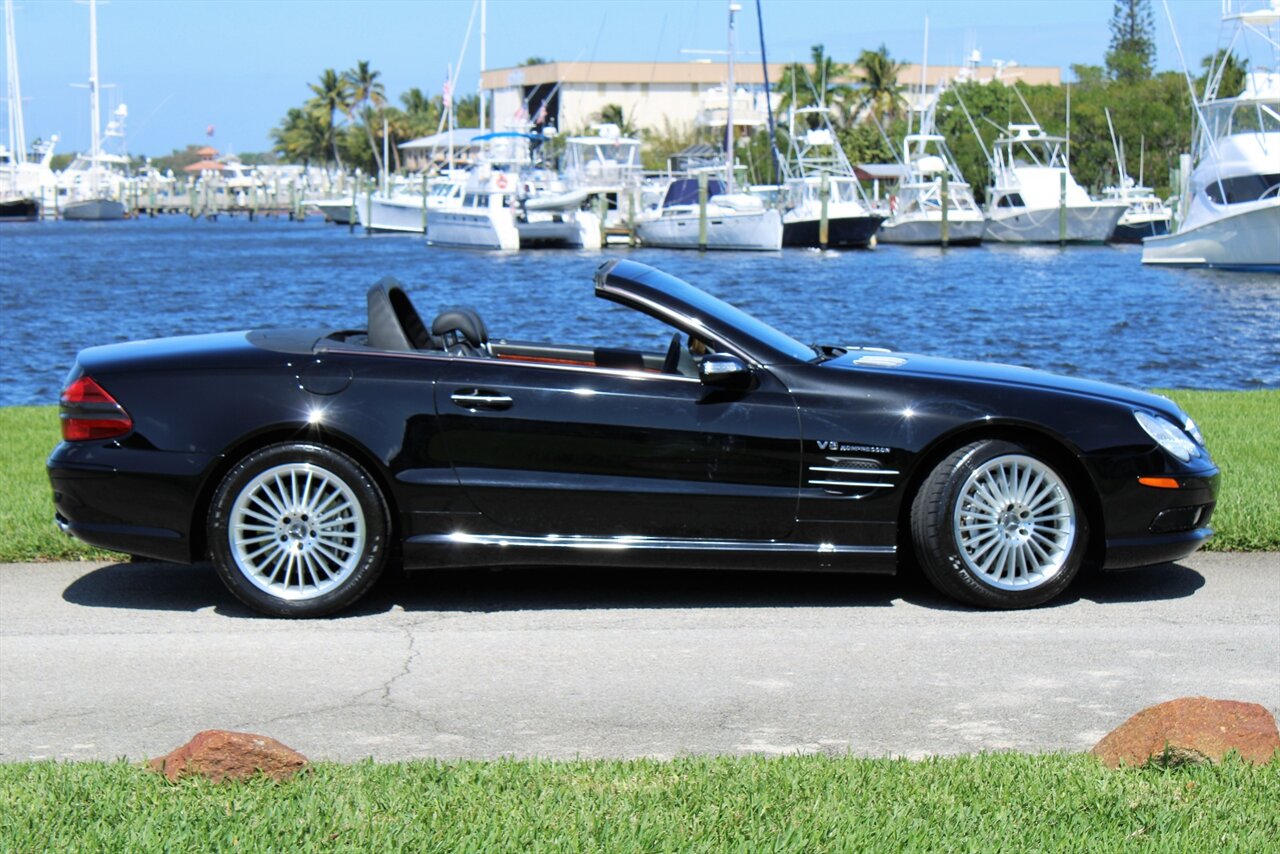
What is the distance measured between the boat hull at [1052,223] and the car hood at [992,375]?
68916 mm

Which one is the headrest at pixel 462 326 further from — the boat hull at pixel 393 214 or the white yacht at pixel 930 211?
the boat hull at pixel 393 214

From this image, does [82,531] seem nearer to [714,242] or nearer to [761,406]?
[761,406]

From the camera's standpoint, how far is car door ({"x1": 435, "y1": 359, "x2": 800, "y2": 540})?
6418 millimetres

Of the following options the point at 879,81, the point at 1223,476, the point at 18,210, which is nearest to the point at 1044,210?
the point at 879,81

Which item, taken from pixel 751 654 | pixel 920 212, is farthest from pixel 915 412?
pixel 920 212

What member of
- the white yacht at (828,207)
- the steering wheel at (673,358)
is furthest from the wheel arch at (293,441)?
the white yacht at (828,207)

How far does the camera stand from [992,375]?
6.82 meters

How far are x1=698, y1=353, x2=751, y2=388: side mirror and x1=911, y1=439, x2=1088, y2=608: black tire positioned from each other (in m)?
0.87

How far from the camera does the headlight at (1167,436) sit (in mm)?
6633

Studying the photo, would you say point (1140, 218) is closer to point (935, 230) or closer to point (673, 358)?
point (935, 230)

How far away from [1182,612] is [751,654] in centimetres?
193

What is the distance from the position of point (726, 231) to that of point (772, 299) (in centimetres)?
2502

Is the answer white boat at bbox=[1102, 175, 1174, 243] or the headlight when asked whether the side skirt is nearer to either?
the headlight

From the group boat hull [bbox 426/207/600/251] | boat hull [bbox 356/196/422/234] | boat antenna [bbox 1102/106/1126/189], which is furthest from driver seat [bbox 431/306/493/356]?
boat hull [bbox 356/196/422/234]
